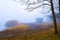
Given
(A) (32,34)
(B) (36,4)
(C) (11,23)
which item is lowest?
(A) (32,34)

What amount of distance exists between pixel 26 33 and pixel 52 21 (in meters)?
0.42

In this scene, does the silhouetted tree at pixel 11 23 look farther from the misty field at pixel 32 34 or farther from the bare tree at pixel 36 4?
the bare tree at pixel 36 4

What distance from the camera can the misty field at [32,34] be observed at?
208cm

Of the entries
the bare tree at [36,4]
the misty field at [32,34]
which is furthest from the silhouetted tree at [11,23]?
the bare tree at [36,4]

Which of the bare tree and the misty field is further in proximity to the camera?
the bare tree

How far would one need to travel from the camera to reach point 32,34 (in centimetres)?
213

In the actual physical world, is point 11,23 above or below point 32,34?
above

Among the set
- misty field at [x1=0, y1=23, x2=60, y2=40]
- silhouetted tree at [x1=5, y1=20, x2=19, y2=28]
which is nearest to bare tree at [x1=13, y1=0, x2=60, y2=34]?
misty field at [x1=0, y1=23, x2=60, y2=40]

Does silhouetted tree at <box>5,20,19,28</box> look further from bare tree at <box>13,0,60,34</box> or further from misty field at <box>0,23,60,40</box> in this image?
bare tree at <box>13,0,60,34</box>

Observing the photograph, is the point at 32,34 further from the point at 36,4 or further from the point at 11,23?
the point at 36,4

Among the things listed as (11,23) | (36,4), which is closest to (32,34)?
(11,23)

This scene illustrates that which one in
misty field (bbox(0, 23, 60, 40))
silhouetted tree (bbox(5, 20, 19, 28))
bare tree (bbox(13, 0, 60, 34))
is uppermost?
bare tree (bbox(13, 0, 60, 34))

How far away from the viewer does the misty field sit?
6.83ft

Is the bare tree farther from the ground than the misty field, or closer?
farther from the ground
